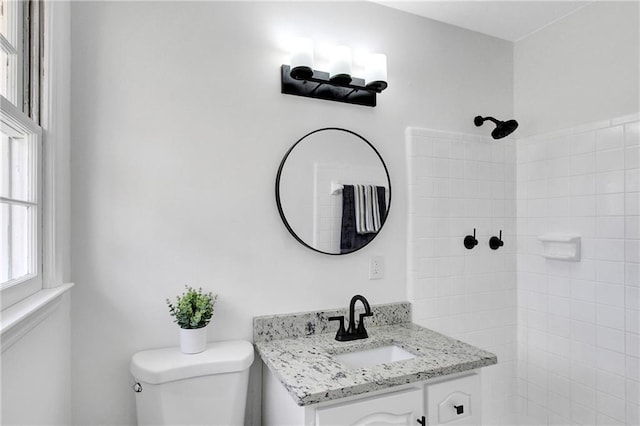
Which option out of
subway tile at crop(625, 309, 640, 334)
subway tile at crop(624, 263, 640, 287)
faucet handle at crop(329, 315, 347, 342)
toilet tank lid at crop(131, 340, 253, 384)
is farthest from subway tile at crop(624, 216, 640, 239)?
toilet tank lid at crop(131, 340, 253, 384)

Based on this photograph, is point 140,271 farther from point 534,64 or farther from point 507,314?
point 534,64

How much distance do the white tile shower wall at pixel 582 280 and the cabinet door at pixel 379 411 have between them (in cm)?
112

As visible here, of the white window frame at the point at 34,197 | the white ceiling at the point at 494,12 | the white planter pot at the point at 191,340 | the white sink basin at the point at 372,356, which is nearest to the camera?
the white window frame at the point at 34,197

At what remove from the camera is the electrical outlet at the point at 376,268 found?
188 centimetres

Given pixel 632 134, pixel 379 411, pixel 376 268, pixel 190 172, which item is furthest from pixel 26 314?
pixel 632 134

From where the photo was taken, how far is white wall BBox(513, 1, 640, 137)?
70.4 inches

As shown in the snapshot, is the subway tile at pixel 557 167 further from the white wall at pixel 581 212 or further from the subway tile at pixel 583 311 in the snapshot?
the subway tile at pixel 583 311

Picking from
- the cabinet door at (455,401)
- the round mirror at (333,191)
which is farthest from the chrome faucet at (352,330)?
the cabinet door at (455,401)

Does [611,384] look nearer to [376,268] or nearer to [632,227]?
[632,227]

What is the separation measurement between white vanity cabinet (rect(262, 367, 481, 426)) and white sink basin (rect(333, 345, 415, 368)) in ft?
0.68

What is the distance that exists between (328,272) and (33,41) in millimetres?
1390

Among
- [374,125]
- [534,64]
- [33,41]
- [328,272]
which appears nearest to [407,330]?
[328,272]

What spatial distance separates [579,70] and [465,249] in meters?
1.10

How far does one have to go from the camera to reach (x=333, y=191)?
5.84 feet
